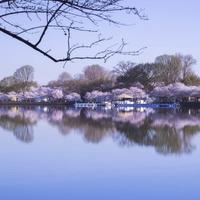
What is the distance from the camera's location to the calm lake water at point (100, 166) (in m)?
6.38

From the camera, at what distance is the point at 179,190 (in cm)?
650

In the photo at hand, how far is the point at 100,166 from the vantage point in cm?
845

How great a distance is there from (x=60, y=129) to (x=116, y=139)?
4.22 m

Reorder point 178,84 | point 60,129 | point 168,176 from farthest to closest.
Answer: point 178,84, point 60,129, point 168,176

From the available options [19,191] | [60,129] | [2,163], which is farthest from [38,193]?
[60,129]

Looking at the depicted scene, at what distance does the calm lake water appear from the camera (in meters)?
6.38

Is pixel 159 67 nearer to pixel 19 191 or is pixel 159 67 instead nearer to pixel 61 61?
pixel 19 191

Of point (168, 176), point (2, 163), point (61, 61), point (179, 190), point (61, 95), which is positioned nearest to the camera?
point (61, 61)

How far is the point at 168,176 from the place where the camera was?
7.45 meters

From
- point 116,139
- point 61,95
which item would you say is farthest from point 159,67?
point 116,139

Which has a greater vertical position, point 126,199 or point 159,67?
point 159,67

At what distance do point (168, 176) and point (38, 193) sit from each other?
2.21 meters

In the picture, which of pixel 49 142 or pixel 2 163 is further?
pixel 49 142

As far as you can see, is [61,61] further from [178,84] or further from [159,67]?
[159,67]
